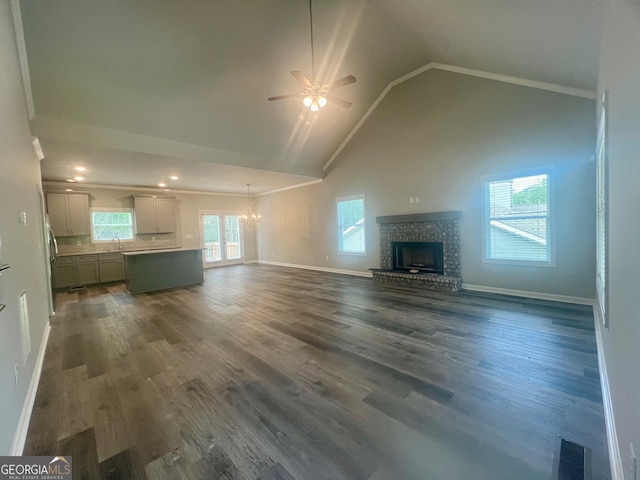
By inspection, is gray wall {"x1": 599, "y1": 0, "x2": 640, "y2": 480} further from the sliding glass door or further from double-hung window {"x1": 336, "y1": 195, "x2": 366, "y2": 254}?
the sliding glass door

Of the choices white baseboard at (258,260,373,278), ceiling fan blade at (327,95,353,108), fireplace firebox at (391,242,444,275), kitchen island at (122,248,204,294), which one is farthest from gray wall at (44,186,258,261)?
ceiling fan blade at (327,95,353,108)

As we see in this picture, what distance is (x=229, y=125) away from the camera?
533 cm

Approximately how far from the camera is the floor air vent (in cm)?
140

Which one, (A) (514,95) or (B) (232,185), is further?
(B) (232,185)

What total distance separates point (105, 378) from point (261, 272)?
599 centimetres

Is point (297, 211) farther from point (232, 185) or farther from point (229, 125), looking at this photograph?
point (229, 125)

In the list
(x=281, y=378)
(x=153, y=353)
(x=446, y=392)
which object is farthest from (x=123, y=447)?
(x=446, y=392)

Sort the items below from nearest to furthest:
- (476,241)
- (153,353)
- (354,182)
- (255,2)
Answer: (153,353) < (255,2) < (476,241) < (354,182)

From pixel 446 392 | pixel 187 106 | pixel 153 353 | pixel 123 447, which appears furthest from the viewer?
pixel 187 106

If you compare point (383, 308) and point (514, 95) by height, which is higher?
point (514, 95)

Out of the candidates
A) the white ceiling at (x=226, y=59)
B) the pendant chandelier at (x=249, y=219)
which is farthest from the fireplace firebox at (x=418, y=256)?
the pendant chandelier at (x=249, y=219)

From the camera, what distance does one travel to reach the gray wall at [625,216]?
107 centimetres

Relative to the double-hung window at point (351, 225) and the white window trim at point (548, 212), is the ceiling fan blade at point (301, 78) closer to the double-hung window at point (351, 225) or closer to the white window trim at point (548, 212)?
the white window trim at point (548, 212)

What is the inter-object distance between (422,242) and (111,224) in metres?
8.66
